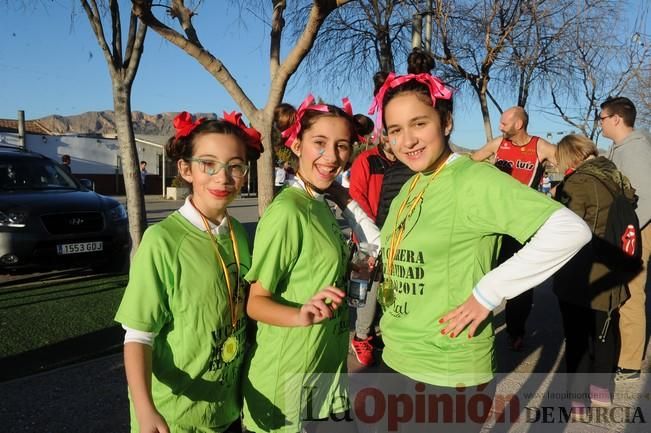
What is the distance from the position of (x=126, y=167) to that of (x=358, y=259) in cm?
507

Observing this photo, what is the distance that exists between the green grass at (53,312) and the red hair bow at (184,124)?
3379 millimetres

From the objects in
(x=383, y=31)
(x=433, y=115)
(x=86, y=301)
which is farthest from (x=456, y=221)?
(x=383, y=31)

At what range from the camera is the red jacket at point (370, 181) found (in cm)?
467

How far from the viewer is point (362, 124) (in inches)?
97.0

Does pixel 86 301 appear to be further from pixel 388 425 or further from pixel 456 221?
pixel 456 221

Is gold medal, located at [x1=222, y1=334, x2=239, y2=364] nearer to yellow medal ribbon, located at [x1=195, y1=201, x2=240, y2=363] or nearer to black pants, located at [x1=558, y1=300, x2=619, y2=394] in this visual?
yellow medal ribbon, located at [x1=195, y1=201, x2=240, y2=363]

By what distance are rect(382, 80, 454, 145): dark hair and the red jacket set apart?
104 inches

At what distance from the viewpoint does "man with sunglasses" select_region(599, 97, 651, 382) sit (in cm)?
408

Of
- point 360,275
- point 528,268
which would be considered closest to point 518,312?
point 360,275

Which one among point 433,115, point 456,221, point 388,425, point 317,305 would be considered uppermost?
point 433,115

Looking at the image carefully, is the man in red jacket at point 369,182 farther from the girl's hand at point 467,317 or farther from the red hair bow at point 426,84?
the girl's hand at point 467,317

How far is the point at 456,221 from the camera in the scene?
180 cm

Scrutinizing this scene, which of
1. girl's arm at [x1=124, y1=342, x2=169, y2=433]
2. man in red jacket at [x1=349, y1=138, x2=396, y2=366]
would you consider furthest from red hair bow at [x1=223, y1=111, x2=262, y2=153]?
man in red jacket at [x1=349, y1=138, x2=396, y2=366]

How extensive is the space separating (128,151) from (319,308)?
17.7 ft
